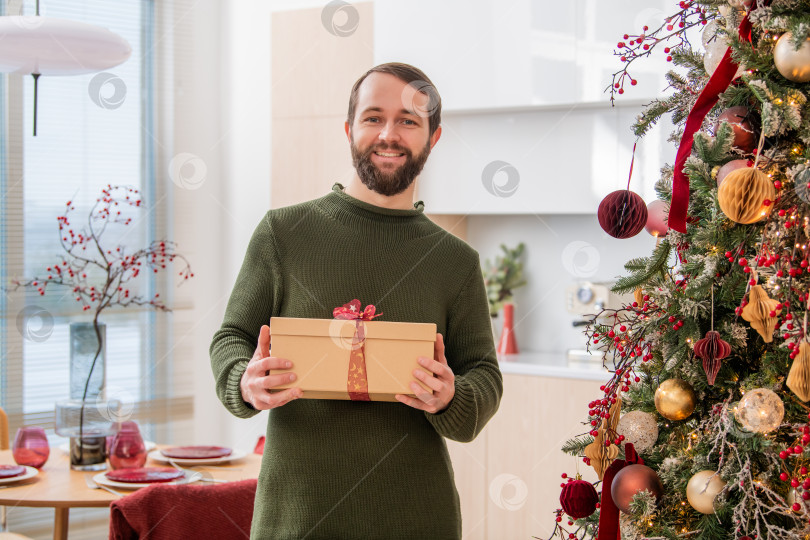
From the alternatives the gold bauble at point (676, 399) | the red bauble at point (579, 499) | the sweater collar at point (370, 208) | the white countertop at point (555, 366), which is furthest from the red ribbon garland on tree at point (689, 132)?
the white countertop at point (555, 366)

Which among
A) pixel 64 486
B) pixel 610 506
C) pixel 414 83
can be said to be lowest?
pixel 64 486

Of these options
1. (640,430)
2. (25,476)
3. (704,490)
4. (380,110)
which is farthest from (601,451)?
(25,476)

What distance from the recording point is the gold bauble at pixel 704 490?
1.08 m

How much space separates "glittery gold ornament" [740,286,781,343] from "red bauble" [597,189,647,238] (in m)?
0.27

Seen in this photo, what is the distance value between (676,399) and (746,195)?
0.98ft

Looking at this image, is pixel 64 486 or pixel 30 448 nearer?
pixel 64 486

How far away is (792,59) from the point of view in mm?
1032

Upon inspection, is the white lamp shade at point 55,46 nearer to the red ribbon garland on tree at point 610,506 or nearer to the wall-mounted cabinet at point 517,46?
the red ribbon garland on tree at point 610,506

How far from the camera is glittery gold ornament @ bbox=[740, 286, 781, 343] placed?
1021 millimetres

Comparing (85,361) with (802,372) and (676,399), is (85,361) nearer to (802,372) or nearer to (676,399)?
(676,399)

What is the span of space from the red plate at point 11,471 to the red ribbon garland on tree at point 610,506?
149 centimetres

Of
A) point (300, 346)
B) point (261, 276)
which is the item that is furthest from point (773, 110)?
point (261, 276)

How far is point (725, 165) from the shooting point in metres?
1.12

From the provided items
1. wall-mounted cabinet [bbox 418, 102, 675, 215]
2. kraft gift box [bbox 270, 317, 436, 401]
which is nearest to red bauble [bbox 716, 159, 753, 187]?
kraft gift box [bbox 270, 317, 436, 401]
